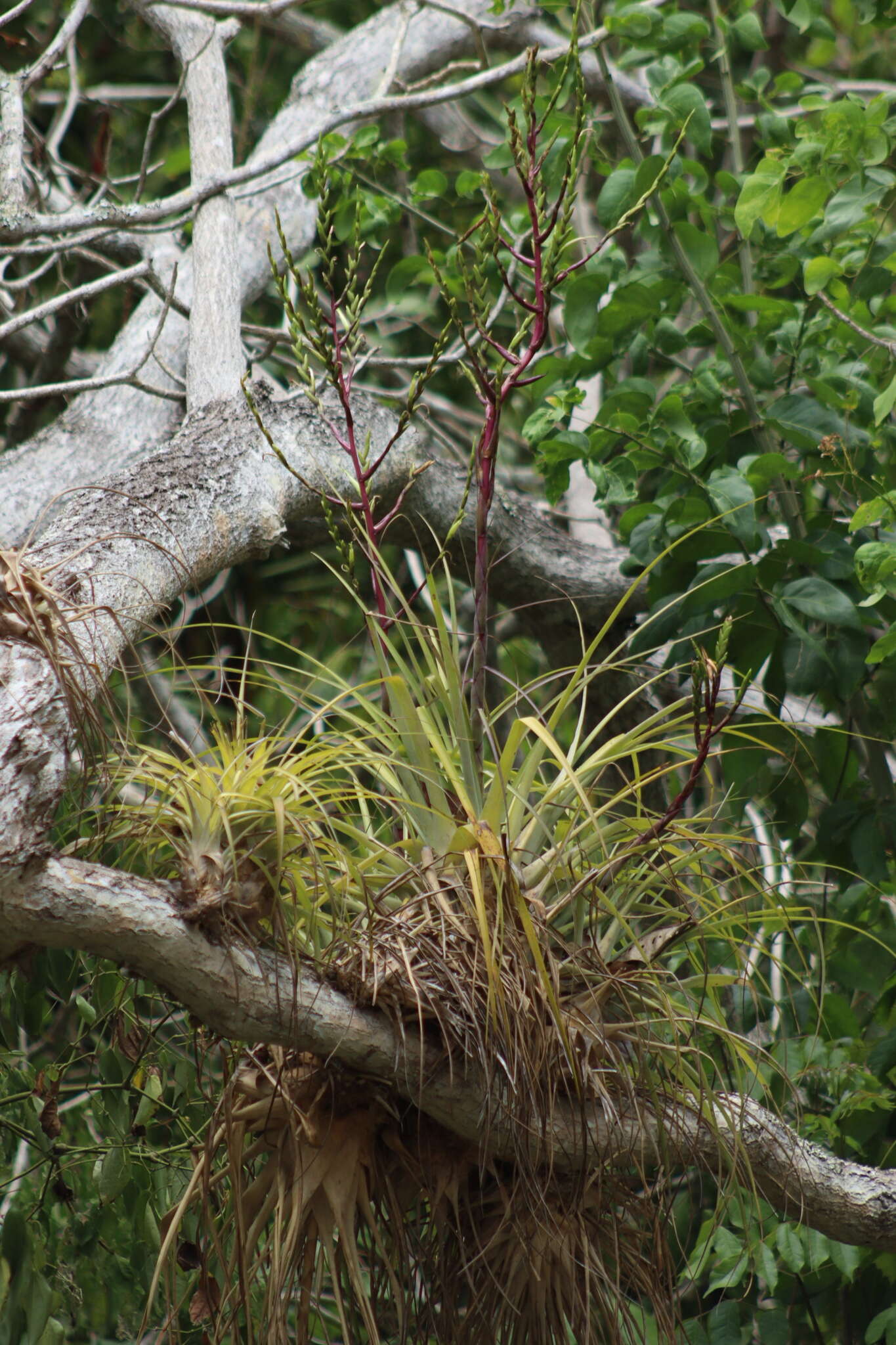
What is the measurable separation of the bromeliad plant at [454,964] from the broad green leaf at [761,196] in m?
0.48

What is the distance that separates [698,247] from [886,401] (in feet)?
1.48

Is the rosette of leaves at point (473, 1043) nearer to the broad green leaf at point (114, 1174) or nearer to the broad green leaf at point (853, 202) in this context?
the broad green leaf at point (114, 1174)

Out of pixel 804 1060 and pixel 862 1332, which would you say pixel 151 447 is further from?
pixel 862 1332

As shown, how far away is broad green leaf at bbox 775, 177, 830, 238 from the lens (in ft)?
4.91

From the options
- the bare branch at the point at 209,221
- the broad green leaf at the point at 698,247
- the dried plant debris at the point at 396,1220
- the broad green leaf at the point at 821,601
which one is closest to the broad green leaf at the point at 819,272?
the broad green leaf at the point at 698,247

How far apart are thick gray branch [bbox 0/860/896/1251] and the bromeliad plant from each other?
21 millimetres

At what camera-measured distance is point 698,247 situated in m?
1.70

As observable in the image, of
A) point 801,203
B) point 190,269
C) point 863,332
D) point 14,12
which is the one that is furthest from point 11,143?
point 863,332

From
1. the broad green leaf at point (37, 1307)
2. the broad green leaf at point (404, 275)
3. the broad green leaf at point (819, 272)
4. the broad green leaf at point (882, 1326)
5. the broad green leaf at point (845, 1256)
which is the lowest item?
the broad green leaf at point (882, 1326)

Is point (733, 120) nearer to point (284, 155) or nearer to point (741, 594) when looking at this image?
point (284, 155)

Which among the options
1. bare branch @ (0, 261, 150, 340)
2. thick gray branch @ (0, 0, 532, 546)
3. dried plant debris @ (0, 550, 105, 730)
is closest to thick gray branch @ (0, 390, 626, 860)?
dried plant debris @ (0, 550, 105, 730)

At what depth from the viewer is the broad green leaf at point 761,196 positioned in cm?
151

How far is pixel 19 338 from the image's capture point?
2561mm

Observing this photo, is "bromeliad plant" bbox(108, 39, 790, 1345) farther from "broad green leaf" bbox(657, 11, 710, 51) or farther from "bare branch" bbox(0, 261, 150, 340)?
"broad green leaf" bbox(657, 11, 710, 51)
